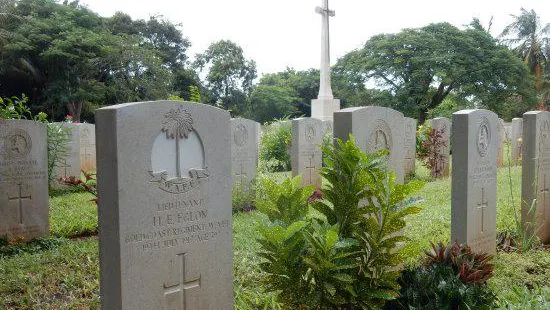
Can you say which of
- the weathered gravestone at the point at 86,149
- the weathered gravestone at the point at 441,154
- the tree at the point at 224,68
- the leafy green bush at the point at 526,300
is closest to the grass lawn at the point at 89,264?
the leafy green bush at the point at 526,300

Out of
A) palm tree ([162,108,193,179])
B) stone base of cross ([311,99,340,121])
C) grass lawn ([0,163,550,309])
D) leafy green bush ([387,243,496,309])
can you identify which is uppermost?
stone base of cross ([311,99,340,121])

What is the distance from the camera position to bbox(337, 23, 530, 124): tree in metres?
27.5

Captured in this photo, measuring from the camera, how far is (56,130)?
9523 millimetres

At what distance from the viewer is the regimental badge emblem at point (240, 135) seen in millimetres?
8914

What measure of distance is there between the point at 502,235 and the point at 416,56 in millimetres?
23815

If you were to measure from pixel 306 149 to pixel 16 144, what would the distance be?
215 inches

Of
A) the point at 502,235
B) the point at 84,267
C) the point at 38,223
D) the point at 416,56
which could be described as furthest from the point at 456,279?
the point at 416,56

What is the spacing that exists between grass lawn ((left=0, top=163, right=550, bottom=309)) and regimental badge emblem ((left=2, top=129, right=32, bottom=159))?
3.58 ft

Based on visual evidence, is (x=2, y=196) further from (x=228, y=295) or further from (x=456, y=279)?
(x=456, y=279)

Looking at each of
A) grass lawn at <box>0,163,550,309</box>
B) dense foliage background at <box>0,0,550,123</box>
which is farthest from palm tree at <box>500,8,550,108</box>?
grass lawn at <box>0,163,550,309</box>

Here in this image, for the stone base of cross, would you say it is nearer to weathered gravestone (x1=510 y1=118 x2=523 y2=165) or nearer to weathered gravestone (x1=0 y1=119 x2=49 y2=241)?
weathered gravestone (x1=510 y1=118 x2=523 y2=165)

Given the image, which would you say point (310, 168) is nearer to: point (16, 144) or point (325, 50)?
point (16, 144)

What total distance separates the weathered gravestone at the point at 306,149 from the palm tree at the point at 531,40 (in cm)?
2835

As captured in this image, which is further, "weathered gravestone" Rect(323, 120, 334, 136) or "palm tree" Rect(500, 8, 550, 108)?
"palm tree" Rect(500, 8, 550, 108)
